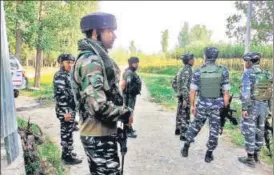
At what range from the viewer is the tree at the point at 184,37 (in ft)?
238

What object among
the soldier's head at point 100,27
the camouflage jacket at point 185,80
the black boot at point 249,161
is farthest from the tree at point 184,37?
the soldier's head at point 100,27

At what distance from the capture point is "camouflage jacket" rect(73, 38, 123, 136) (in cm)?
307

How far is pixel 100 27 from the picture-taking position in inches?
129

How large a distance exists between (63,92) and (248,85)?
2.86 metres

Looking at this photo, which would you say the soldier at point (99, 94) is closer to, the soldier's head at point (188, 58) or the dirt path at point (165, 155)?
the dirt path at point (165, 155)

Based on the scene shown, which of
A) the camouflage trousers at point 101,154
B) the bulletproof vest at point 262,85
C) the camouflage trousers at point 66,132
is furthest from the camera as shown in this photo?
the bulletproof vest at point 262,85

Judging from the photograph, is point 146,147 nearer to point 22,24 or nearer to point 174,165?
point 174,165

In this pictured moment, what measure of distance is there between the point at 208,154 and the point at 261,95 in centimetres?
127

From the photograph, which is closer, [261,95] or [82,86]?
[82,86]

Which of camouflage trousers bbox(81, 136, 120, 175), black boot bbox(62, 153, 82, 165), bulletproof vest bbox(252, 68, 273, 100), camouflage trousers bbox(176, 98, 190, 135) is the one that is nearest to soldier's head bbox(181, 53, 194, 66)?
camouflage trousers bbox(176, 98, 190, 135)

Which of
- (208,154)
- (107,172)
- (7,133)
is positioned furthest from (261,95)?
(7,133)

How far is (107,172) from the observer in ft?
10.8

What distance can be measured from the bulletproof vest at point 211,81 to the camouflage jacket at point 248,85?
39 cm

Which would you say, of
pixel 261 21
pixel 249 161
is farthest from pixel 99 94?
pixel 261 21
